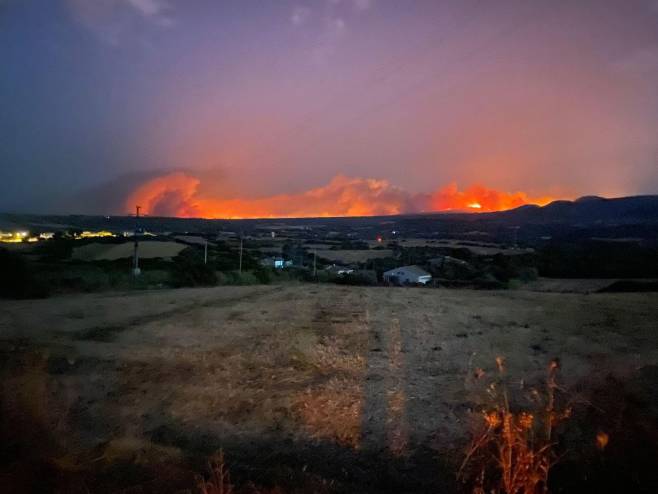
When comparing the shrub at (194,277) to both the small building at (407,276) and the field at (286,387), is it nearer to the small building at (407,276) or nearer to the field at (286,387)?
the field at (286,387)

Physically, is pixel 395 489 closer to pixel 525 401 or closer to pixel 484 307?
pixel 525 401

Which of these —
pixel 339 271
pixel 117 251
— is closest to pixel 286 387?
pixel 339 271

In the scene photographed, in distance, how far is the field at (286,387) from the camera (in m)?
5.05

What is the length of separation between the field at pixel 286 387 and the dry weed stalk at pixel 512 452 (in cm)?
33

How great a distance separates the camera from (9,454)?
4.96 m

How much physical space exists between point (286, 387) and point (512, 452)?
3.68 m

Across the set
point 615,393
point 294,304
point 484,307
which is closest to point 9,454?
point 615,393

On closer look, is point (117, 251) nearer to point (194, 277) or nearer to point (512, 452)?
point (194, 277)

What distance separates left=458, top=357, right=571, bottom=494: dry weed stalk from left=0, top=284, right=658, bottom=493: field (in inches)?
13.0

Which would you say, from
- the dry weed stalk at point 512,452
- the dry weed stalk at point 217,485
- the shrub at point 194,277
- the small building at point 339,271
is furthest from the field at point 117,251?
the dry weed stalk at point 512,452

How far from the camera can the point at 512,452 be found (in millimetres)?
4695

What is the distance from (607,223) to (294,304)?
94642 millimetres

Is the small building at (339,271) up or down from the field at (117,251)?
down

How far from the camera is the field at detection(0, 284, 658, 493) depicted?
16.6 ft
